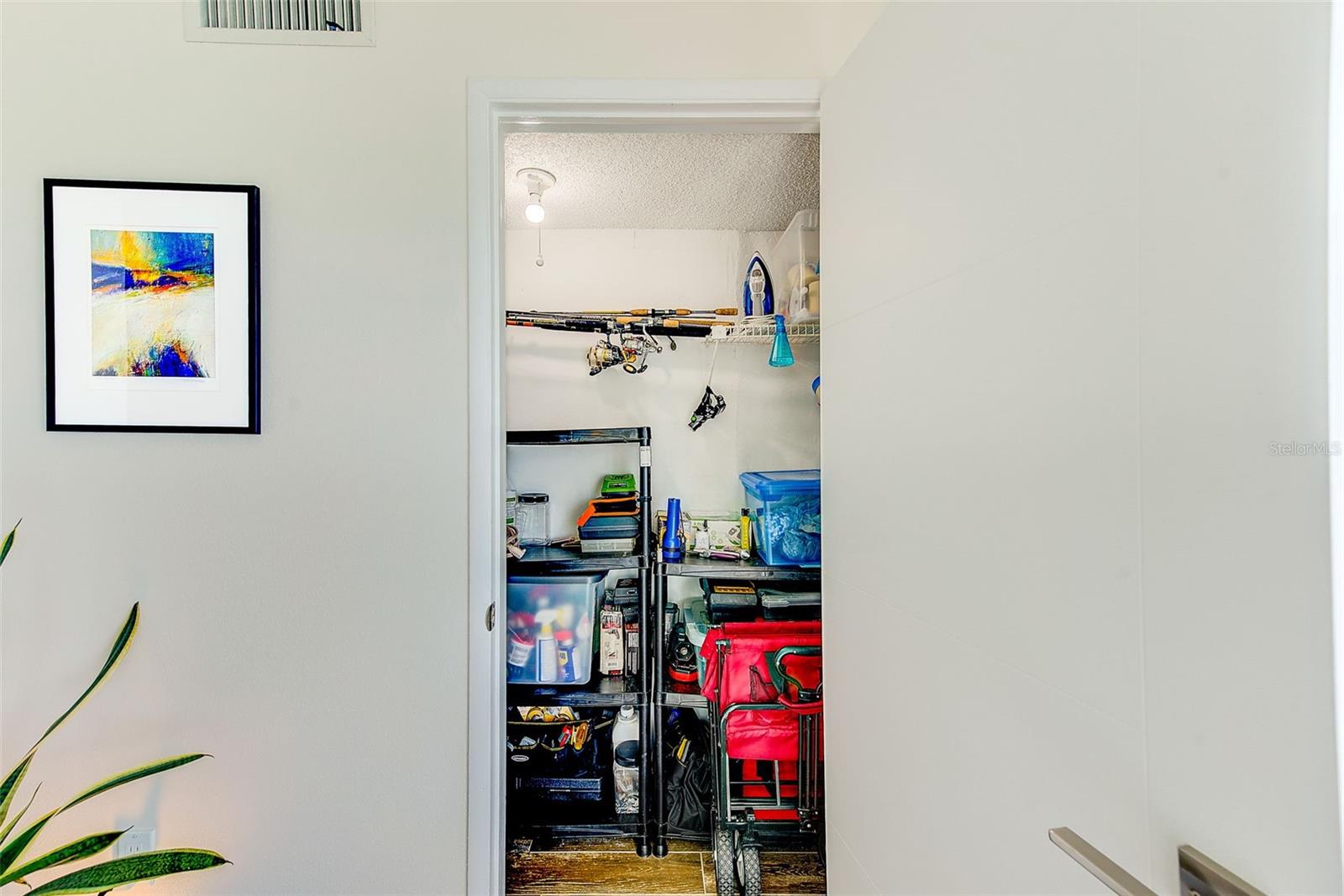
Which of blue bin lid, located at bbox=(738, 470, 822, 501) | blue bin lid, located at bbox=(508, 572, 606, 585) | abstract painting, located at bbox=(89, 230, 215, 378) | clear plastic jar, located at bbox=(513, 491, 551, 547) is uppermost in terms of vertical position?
abstract painting, located at bbox=(89, 230, 215, 378)

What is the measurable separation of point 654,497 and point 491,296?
1160mm

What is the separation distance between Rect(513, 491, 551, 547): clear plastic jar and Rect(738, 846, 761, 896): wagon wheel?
1.14 metres

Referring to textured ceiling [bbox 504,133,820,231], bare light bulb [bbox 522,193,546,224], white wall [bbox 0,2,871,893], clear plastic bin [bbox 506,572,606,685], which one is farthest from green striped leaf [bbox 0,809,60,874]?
bare light bulb [bbox 522,193,546,224]

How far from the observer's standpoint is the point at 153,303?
112 cm

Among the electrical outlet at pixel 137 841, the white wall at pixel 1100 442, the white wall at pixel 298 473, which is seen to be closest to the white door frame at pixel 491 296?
the white wall at pixel 298 473

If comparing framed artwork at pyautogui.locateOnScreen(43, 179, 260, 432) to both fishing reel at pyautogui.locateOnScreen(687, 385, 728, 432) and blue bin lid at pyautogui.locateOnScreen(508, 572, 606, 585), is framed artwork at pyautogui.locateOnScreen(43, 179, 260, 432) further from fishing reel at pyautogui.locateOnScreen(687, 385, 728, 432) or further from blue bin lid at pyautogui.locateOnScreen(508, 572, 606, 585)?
fishing reel at pyautogui.locateOnScreen(687, 385, 728, 432)

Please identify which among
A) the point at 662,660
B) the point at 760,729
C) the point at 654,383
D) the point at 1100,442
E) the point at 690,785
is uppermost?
the point at 654,383

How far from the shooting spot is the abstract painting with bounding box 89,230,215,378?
1.12m

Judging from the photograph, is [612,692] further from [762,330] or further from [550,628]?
[762,330]

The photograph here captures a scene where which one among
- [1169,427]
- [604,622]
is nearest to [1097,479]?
[1169,427]

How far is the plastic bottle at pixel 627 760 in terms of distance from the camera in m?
1.81

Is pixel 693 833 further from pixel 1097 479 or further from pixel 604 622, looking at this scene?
pixel 1097 479

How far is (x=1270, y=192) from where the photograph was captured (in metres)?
0.38

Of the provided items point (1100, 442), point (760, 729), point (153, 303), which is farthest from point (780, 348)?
point (153, 303)
